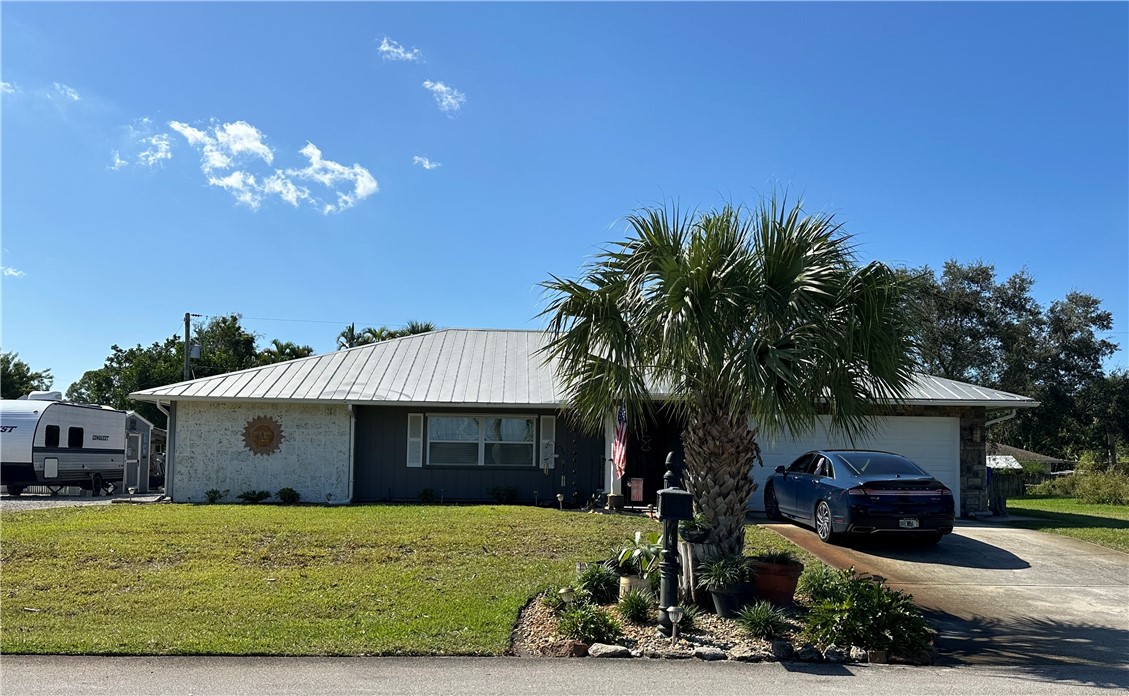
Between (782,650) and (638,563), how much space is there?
78.0 inches

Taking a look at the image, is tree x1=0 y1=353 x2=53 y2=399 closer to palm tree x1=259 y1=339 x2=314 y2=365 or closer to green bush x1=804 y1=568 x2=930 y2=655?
palm tree x1=259 y1=339 x2=314 y2=365

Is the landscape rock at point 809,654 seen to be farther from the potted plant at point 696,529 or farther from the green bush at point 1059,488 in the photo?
the green bush at point 1059,488

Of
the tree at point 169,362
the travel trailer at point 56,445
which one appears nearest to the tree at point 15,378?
the tree at point 169,362

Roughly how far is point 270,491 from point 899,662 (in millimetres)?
15022

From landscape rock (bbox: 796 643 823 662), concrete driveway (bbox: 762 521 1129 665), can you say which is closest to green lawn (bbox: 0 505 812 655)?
concrete driveway (bbox: 762 521 1129 665)

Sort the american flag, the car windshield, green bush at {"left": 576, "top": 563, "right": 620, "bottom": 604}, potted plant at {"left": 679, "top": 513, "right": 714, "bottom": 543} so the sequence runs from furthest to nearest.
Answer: the american flag
the car windshield
green bush at {"left": 576, "top": 563, "right": 620, "bottom": 604}
potted plant at {"left": 679, "top": 513, "right": 714, "bottom": 543}

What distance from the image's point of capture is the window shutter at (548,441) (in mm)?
19062

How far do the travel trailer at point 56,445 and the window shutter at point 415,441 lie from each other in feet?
33.6

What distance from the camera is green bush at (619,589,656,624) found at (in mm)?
7730

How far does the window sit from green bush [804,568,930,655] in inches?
495

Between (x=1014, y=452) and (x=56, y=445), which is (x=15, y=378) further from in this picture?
(x=1014, y=452)

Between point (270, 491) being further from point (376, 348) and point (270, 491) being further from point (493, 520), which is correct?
point (493, 520)

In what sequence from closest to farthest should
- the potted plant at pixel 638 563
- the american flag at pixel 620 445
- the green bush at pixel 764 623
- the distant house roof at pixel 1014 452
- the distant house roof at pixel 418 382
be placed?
1. the green bush at pixel 764 623
2. the potted plant at pixel 638 563
3. the american flag at pixel 620 445
4. the distant house roof at pixel 418 382
5. the distant house roof at pixel 1014 452

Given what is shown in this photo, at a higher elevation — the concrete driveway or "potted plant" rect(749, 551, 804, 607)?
"potted plant" rect(749, 551, 804, 607)
